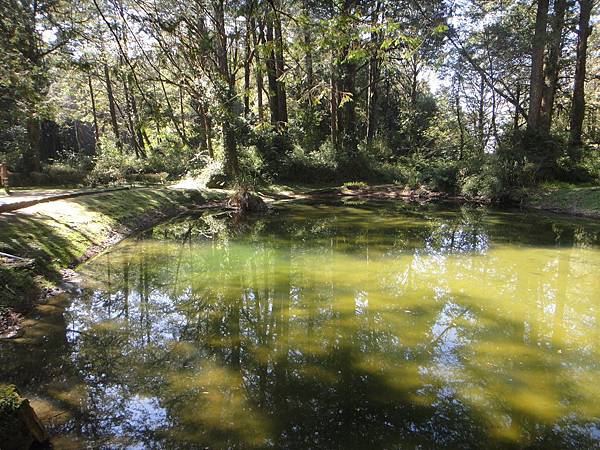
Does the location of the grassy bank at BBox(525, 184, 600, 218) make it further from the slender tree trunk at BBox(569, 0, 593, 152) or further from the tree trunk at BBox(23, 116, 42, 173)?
the tree trunk at BBox(23, 116, 42, 173)

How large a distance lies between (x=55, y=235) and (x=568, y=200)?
1615 centimetres

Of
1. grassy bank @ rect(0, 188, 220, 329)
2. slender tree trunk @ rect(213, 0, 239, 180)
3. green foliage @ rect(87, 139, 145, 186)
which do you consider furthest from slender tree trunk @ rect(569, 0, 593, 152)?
green foliage @ rect(87, 139, 145, 186)

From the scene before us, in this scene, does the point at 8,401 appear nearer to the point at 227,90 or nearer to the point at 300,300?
the point at 300,300

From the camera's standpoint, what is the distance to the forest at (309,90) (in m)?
11.3

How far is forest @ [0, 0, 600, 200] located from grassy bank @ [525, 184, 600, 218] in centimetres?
91

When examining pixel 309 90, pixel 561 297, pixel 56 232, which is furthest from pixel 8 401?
pixel 309 90

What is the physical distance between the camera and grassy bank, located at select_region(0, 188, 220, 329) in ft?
20.6

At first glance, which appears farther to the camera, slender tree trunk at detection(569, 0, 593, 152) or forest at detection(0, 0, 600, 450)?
slender tree trunk at detection(569, 0, 593, 152)

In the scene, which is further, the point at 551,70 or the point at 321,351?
the point at 551,70

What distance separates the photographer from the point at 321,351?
16.1 feet

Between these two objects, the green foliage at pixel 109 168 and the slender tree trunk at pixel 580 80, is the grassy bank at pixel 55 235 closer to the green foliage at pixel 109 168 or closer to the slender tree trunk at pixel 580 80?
the green foliage at pixel 109 168

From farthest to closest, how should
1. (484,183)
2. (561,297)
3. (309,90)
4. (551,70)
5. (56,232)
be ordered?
(551,70)
(484,183)
(309,90)
(56,232)
(561,297)

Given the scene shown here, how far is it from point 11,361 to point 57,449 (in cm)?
189

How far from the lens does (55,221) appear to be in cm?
934
